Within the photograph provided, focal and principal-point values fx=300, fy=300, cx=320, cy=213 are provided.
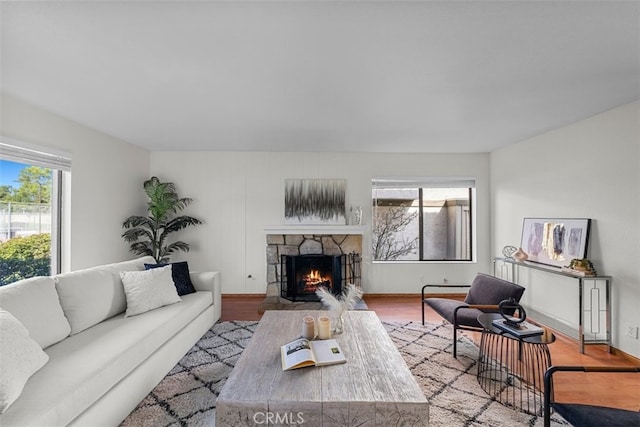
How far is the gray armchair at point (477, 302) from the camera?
2.80 m

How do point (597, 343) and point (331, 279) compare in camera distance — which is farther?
point (331, 279)

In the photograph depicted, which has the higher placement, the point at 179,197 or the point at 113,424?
the point at 179,197

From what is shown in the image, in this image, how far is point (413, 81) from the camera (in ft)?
7.51

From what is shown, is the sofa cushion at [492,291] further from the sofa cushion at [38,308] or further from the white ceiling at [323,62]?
the sofa cushion at [38,308]

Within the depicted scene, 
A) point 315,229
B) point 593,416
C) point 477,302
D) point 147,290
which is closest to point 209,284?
point 147,290

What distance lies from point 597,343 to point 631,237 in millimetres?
1111

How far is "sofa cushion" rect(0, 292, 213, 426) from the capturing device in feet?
4.61

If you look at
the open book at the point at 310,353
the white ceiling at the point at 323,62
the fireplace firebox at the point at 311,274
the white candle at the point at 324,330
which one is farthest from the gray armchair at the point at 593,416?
the fireplace firebox at the point at 311,274

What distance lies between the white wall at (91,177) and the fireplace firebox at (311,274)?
2371mm

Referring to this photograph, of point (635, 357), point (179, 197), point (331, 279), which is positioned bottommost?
point (635, 357)

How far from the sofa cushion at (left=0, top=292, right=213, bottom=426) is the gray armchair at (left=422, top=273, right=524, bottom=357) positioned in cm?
254

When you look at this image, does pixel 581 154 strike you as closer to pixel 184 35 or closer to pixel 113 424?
pixel 184 35

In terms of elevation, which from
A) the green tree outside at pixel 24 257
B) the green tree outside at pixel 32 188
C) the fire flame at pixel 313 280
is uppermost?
the green tree outside at pixel 32 188

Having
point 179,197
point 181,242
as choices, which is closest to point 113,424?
point 181,242
